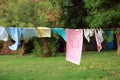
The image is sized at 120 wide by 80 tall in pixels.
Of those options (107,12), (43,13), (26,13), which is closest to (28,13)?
(26,13)

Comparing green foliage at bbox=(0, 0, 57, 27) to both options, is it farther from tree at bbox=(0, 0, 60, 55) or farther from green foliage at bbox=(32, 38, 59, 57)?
green foliage at bbox=(32, 38, 59, 57)

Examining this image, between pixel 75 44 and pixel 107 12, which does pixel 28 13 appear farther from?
pixel 75 44

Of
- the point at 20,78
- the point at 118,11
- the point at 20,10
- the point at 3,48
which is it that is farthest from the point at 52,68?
the point at 3,48

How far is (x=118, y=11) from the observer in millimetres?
10641

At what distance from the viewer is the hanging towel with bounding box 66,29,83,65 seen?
10.2 metres

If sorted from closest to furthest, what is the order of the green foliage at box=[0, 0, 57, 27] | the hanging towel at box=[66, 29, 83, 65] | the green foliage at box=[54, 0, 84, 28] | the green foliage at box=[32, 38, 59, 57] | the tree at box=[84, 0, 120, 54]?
the hanging towel at box=[66, 29, 83, 65]
the tree at box=[84, 0, 120, 54]
the green foliage at box=[32, 38, 59, 57]
the green foliage at box=[0, 0, 57, 27]
the green foliage at box=[54, 0, 84, 28]

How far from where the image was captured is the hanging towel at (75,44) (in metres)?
10.2

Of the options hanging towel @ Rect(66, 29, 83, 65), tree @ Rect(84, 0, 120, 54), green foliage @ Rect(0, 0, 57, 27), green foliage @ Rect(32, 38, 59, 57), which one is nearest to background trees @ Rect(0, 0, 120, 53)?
green foliage @ Rect(0, 0, 57, 27)

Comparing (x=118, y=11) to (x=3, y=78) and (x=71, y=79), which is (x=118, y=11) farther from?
(x=3, y=78)

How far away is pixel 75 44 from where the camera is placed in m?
10.4

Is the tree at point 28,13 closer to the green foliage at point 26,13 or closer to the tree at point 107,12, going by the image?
the green foliage at point 26,13

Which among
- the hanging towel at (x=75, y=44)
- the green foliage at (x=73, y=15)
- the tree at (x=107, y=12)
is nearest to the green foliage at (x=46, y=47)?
the green foliage at (x=73, y=15)

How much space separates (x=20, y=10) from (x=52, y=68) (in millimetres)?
7808

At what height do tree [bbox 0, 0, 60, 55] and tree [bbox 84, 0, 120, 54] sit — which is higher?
tree [bbox 84, 0, 120, 54]
